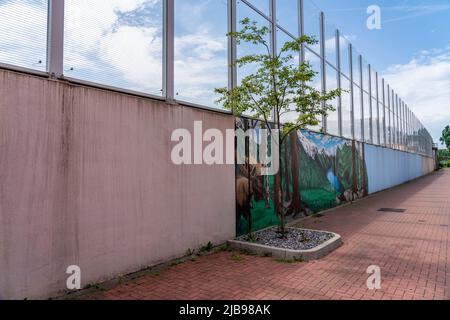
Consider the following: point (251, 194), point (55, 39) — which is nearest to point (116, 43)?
point (55, 39)

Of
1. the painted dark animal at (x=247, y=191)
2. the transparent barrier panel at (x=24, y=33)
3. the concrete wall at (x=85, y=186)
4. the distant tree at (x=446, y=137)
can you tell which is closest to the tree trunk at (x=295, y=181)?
the painted dark animal at (x=247, y=191)

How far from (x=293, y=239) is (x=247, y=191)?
1.52m

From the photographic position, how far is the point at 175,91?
5.70 metres

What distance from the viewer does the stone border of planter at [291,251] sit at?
5484mm

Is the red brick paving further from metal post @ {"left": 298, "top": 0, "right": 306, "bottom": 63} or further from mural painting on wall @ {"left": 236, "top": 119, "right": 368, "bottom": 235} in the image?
metal post @ {"left": 298, "top": 0, "right": 306, "bottom": 63}

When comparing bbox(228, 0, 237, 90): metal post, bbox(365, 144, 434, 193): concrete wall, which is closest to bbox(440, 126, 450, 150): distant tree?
bbox(365, 144, 434, 193): concrete wall

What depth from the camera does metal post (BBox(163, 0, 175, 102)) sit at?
18.2 feet

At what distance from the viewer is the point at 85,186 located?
4184 millimetres

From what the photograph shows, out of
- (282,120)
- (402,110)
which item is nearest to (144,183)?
(282,120)

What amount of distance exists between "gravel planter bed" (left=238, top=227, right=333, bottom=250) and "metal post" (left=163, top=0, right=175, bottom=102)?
11.0ft

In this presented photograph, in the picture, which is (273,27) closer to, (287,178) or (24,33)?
(287,178)

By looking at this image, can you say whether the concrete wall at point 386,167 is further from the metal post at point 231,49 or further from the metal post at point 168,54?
the metal post at point 168,54

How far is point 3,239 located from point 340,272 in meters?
4.44

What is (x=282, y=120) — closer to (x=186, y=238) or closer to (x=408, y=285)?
(x=186, y=238)
